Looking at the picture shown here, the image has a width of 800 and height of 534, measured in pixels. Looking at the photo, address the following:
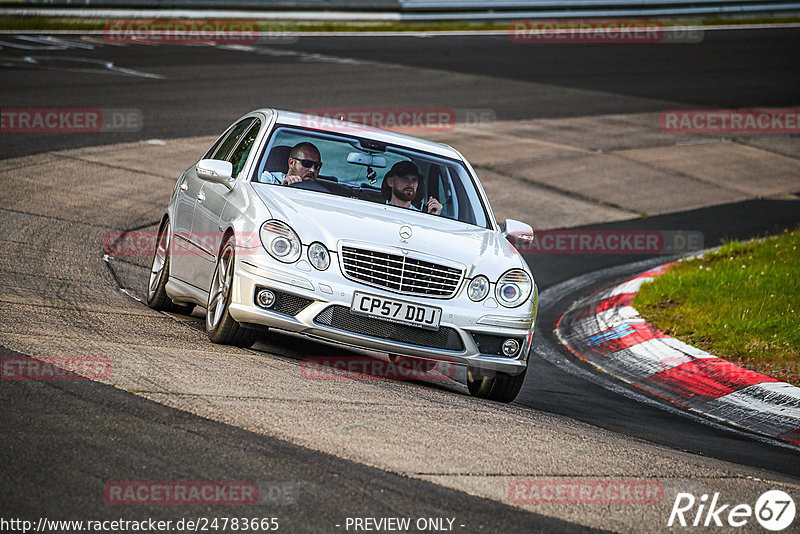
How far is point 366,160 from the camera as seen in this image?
8109 millimetres

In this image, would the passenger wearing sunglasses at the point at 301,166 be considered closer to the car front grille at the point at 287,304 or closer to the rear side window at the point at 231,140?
the rear side window at the point at 231,140

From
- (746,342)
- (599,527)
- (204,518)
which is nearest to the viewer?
(204,518)

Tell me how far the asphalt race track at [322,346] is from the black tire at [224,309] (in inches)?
7.4

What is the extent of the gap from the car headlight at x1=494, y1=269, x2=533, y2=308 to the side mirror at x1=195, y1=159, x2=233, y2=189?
6.47 feet

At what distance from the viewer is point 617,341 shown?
32.8 ft

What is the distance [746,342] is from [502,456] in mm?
4517

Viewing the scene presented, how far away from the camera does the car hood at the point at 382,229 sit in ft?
22.9

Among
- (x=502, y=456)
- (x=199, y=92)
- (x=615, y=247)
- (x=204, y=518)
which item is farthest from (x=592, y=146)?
(x=204, y=518)

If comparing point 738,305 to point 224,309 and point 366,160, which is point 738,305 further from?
point 224,309

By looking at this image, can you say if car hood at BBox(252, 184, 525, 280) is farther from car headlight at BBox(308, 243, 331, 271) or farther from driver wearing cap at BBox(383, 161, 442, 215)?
driver wearing cap at BBox(383, 161, 442, 215)

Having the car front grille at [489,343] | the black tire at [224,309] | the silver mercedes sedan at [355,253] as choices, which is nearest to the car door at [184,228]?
the silver mercedes sedan at [355,253]

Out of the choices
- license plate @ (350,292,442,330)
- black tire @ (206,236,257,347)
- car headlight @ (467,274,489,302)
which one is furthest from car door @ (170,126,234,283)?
car headlight @ (467,274,489,302)

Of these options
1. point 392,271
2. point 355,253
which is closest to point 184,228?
point 355,253

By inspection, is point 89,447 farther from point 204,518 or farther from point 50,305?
point 50,305
